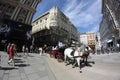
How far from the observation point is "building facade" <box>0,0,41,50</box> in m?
32.4

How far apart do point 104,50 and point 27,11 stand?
21066 mm

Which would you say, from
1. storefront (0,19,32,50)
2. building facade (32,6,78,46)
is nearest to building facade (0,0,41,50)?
storefront (0,19,32,50)

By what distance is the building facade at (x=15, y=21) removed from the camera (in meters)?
32.4

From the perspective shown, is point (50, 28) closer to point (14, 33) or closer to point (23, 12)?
point (23, 12)

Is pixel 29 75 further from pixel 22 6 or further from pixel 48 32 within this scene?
pixel 48 32

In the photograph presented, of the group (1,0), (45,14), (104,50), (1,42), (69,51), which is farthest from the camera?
(45,14)

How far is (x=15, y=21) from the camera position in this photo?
34.9 metres

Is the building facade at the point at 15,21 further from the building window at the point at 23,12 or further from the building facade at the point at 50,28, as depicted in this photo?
the building facade at the point at 50,28

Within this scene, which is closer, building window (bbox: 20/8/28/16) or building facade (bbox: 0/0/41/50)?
building facade (bbox: 0/0/41/50)

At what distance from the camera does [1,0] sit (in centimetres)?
3372

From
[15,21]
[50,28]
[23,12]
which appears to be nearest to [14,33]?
[15,21]

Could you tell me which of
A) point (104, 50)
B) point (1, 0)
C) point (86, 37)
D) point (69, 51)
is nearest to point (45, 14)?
point (1, 0)

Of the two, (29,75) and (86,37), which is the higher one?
(86,37)

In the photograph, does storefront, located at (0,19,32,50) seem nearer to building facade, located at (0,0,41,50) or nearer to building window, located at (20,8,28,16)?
building facade, located at (0,0,41,50)
